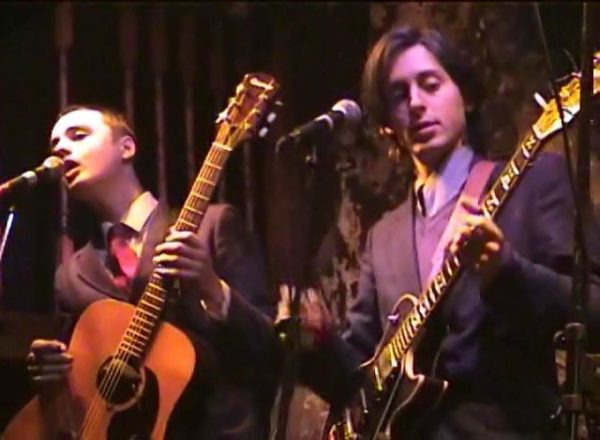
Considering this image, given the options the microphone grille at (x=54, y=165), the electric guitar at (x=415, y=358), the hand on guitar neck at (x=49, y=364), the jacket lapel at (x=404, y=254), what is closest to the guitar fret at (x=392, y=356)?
the electric guitar at (x=415, y=358)

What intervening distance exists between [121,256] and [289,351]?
44 centimetres

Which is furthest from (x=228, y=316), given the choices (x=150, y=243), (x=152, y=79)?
(x=152, y=79)

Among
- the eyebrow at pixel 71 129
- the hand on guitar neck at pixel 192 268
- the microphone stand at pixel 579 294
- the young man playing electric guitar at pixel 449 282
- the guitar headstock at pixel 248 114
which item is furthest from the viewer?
the eyebrow at pixel 71 129

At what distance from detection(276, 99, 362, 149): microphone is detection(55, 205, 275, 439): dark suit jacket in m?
0.33

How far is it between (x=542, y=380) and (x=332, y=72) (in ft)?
3.48

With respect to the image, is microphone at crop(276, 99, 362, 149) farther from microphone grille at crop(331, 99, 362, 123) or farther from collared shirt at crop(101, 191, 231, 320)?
collared shirt at crop(101, 191, 231, 320)

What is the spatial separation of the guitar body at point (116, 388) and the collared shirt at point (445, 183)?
0.52m

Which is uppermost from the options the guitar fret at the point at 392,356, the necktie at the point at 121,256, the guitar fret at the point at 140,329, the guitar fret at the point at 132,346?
the necktie at the point at 121,256

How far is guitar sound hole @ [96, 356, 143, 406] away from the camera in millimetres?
2434

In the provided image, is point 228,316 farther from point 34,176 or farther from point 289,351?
point 34,176

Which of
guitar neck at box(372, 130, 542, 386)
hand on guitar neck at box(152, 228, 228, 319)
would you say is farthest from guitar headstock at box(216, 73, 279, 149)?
A: guitar neck at box(372, 130, 542, 386)

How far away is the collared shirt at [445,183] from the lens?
2498 mm

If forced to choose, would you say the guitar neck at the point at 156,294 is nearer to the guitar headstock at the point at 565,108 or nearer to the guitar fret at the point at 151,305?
the guitar fret at the point at 151,305

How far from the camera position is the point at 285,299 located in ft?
8.57
